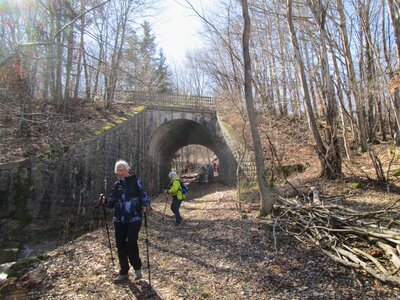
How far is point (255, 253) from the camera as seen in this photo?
530cm

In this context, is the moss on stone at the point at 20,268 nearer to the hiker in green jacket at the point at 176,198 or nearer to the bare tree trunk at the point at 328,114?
the hiker in green jacket at the point at 176,198

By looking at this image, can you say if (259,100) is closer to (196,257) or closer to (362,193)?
(362,193)

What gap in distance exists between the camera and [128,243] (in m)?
4.42

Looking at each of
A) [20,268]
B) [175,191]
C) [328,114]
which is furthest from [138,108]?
[20,268]

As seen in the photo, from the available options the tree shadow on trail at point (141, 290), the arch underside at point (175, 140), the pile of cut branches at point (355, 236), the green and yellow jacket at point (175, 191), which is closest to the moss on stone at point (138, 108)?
the arch underside at point (175, 140)

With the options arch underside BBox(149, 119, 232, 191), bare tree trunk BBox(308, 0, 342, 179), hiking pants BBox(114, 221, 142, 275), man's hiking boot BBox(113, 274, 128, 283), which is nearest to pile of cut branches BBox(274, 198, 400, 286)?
hiking pants BBox(114, 221, 142, 275)

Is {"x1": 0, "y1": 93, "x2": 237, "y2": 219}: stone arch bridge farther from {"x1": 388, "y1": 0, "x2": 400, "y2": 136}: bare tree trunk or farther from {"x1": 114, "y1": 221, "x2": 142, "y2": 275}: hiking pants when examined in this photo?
A: {"x1": 388, "y1": 0, "x2": 400, "y2": 136}: bare tree trunk

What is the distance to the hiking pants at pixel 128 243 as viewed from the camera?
14.5 feet

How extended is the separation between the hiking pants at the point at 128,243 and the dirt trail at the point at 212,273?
0.29 metres

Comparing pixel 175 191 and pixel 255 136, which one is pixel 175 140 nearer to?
pixel 175 191

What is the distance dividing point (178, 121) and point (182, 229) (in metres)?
13.3

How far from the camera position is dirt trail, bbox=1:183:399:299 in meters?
3.88

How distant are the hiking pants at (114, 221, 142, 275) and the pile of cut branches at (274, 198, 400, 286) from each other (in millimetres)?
2898

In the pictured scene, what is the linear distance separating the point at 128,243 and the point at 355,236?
12.1ft
